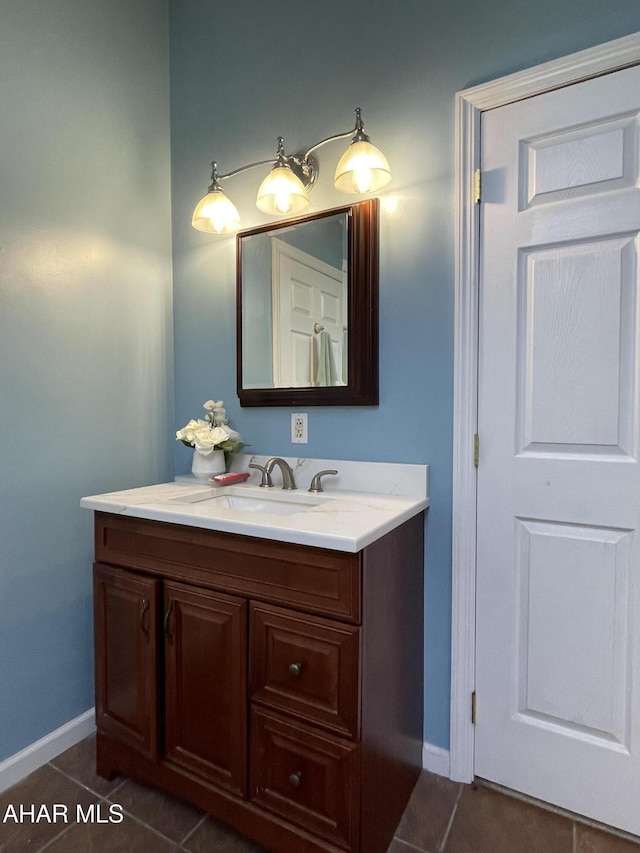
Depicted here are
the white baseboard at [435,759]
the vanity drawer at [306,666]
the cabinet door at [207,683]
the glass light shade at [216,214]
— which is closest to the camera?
the vanity drawer at [306,666]

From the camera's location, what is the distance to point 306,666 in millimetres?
1126

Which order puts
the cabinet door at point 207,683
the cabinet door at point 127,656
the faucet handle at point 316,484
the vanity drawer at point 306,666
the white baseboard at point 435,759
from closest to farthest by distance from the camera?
the vanity drawer at point 306,666, the cabinet door at point 207,683, the cabinet door at point 127,656, the white baseboard at point 435,759, the faucet handle at point 316,484

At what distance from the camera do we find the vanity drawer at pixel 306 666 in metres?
1.07

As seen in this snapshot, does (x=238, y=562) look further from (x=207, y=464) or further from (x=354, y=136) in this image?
(x=354, y=136)

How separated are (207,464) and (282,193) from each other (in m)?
0.99

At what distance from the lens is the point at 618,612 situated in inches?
49.3

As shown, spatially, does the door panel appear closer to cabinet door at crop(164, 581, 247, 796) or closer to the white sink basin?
the white sink basin

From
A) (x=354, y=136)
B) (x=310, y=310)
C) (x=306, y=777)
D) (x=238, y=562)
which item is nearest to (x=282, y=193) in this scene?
(x=354, y=136)

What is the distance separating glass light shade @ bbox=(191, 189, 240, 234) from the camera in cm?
172

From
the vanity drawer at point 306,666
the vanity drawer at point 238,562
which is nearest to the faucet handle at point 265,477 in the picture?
the vanity drawer at point 238,562

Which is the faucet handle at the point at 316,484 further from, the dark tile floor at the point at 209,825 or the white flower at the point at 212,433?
the dark tile floor at the point at 209,825

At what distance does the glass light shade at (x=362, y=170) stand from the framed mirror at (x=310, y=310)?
0.08 metres

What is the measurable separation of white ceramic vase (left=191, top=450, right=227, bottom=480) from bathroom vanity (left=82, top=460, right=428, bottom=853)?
258 mm

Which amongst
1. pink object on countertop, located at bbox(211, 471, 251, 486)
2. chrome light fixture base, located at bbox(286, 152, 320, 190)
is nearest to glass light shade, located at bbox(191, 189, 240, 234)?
chrome light fixture base, located at bbox(286, 152, 320, 190)
